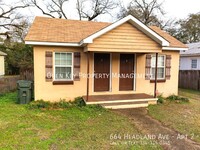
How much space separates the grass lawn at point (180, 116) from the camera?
18.5 feet

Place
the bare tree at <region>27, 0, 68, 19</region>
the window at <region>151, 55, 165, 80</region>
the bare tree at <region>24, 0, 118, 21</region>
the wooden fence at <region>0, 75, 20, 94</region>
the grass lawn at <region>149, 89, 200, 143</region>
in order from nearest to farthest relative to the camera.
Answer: the grass lawn at <region>149, 89, 200, 143</region>, the window at <region>151, 55, 165, 80</region>, the wooden fence at <region>0, 75, 20, 94</region>, the bare tree at <region>27, 0, 68, 19</region>, the bare tree at <region>24, 0, 118, 21</region>

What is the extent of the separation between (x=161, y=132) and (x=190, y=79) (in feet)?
36.6

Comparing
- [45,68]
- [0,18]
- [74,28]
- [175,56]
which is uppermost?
[0,18]

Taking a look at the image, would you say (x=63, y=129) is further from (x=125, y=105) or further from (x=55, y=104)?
(x=125, y=105)

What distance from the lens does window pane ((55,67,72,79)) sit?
846cm

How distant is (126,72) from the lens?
961 centimetres

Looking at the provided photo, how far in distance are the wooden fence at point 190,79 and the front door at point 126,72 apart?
294 inches

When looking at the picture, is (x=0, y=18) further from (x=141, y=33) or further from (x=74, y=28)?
(x=141, y=33)

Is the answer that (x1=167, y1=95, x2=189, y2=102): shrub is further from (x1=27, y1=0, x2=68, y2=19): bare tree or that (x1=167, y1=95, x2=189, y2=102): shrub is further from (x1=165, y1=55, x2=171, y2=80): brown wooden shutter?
(x1=27, y1=0, x2=68, y2=19): bare tree

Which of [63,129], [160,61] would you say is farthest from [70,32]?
[63,129]

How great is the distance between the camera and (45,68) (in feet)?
26.9

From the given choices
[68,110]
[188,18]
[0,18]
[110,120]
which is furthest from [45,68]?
[188,18]

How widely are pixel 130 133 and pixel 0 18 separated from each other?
1125 inches

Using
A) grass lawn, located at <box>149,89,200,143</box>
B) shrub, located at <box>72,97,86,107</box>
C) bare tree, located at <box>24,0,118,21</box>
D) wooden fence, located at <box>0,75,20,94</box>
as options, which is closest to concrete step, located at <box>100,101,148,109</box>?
grass lawn, located at <box>149,89,200,143</box>
